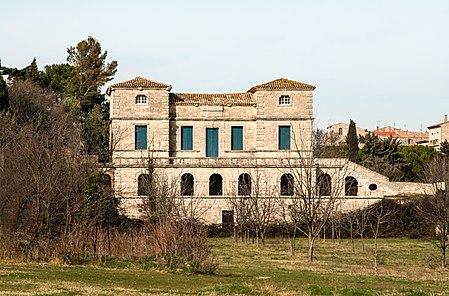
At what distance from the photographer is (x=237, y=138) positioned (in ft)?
212

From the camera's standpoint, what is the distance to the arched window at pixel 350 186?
6294 centimetres

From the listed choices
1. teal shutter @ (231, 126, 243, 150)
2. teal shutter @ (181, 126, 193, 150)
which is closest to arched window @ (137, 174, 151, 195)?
teal shutter @ (181, 126, 193, 150)

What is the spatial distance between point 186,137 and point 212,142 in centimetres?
184

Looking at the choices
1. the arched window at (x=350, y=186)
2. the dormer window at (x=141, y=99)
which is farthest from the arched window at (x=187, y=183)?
the arched window at (x=350, y=186)

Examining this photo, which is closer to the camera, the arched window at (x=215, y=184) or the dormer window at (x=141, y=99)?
the dormer window at (x=141, y=99)

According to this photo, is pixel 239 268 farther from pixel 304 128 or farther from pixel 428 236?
pixel 304 128

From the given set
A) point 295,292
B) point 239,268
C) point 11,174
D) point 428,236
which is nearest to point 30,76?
point 428,236

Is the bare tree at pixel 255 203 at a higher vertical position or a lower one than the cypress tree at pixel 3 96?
lower

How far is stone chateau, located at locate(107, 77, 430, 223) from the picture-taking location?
2394 inches

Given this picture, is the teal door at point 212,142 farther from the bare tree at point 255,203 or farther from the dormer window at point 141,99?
the dormer window at point 141,99

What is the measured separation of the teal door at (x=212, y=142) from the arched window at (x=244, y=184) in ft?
10.2

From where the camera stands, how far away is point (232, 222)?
59406 millimetres

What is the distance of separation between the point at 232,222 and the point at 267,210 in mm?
5221

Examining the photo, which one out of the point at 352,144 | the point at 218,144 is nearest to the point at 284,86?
the point at 218,144
